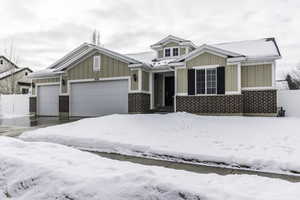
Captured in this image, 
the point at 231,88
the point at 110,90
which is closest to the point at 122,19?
the point at 110,90

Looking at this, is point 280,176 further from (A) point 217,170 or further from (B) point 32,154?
(B) point 32,154

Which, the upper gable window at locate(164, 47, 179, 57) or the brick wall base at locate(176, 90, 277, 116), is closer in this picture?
the brick wall base at locate(176, 90, 277, 116)

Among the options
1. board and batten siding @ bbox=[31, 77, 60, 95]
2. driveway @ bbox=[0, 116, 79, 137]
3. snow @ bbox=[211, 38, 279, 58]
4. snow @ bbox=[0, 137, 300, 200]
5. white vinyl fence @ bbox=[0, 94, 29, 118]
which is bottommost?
driveway @ bbox=[0, 116, 79, 137]

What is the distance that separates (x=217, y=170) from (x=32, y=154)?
3.81 m

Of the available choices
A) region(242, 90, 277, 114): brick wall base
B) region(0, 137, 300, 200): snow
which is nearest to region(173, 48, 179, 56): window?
region(242, 90, 277, 114): brick wall base

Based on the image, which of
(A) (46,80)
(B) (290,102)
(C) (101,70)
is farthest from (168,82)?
(A) (46,80)

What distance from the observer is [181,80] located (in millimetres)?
13195

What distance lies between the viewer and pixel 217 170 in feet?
16.5

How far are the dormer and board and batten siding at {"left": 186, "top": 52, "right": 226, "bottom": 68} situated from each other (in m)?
3.59

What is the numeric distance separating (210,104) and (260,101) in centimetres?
258

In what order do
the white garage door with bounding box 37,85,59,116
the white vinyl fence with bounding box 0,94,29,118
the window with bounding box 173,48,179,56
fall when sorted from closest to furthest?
the window with bounding box 173,48,179,56
the white garage door with bounding box 37,85,59,116
the white vinyl fence with bounding box 0,94,29,118

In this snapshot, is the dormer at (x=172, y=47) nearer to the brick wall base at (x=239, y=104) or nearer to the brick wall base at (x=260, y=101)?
the brick wall base at (x=239, y=104)

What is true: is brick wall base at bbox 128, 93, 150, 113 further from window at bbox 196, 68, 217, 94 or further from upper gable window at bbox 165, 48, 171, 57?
upper gable window at bbox 165, 48, 171, 57

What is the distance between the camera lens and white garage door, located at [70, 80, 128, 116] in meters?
14.4
